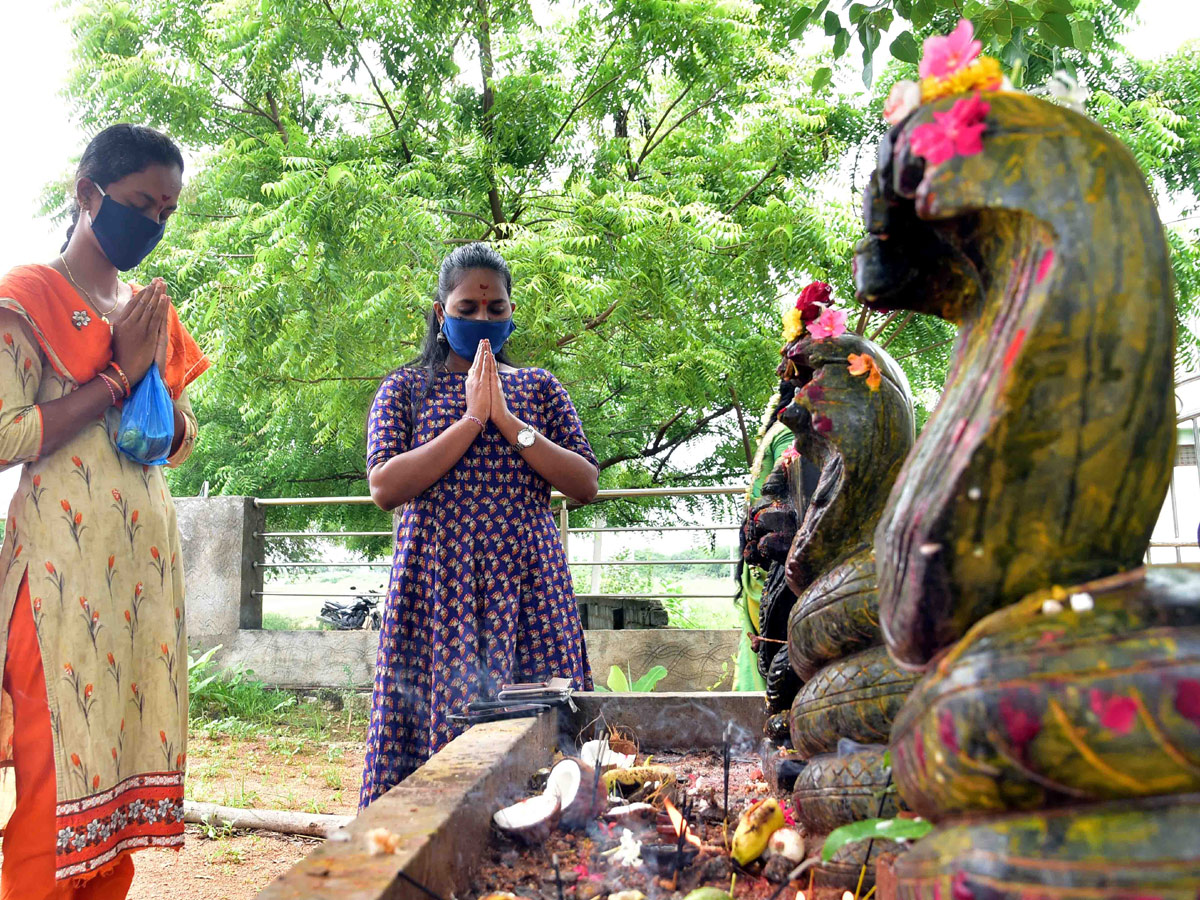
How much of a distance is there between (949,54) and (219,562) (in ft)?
27.1

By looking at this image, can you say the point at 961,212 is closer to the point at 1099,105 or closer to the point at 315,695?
the point at 315,695

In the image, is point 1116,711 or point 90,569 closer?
point 1116,711

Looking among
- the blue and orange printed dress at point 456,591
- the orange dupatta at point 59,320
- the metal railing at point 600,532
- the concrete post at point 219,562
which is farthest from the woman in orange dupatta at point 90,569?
the concrete post at point 219,562

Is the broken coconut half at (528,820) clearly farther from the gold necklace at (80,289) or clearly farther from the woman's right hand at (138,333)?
the gold necklace at (80,289)

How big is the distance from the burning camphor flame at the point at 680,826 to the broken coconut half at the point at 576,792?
17 centimetres

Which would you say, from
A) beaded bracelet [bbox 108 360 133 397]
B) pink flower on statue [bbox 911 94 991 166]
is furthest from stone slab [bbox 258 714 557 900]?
beaded bracelet [bbox 108 360 133 397]

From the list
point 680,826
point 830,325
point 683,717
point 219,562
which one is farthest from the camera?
point 219,562

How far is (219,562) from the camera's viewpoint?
816 centimetres

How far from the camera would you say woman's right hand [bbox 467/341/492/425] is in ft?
9.03

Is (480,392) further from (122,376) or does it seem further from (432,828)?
(432,828)

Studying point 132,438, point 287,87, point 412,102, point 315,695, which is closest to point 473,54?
point 412,102

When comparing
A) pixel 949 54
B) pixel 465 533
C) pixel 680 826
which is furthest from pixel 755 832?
pixel 465 533

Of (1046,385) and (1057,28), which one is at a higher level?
(1057,28)

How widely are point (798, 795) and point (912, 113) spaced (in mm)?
1192
